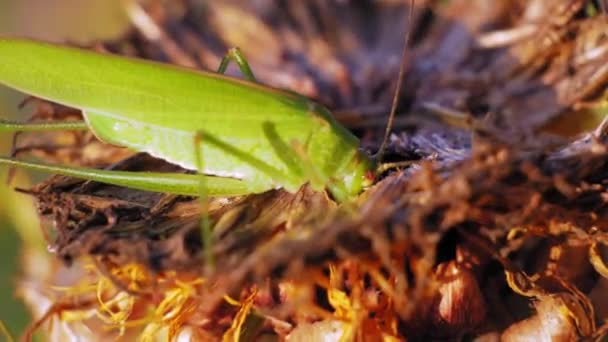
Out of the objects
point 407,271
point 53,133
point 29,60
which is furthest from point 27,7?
point 407,271

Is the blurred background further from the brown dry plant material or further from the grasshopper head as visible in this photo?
the grasshopper head

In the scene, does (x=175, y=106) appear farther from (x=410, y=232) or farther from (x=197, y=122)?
(x=410, y=232)

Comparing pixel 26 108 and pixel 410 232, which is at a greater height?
pixel 26 108

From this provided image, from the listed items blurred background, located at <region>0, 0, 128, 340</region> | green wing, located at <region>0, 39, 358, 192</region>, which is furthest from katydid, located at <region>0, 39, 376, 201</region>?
blurred background, located at <region>0, 0, 128, 340</region>

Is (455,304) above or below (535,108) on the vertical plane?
below

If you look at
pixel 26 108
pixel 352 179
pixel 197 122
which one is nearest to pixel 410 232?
pixel 352 179

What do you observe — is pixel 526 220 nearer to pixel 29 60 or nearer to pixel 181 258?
pixel 181 258
